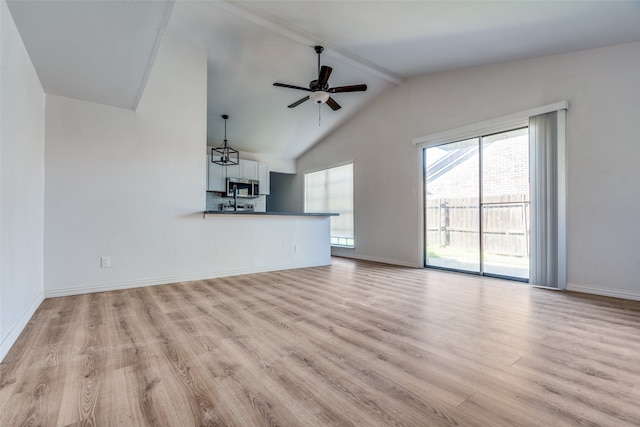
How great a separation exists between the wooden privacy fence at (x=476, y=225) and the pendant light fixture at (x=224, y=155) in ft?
13.9

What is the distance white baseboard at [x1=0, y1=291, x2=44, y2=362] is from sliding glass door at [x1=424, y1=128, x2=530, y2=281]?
203 inches

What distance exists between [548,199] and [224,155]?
5.86 m

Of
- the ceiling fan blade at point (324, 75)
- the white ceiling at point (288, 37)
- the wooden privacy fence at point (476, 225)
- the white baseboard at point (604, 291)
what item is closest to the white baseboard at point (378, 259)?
the wooden privacy fence at point (476, 225)

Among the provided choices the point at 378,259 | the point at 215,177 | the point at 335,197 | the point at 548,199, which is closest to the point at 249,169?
the point at 215,177

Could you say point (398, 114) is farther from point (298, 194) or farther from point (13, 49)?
point (13, 49)

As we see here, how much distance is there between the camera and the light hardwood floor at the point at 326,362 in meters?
1.36

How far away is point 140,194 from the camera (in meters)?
3.85

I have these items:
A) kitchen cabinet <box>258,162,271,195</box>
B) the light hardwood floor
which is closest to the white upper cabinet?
kitchen cabinet <box>258,162,271,195</box>

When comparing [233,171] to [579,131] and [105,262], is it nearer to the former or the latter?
[105,262]

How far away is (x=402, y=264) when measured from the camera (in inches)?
218

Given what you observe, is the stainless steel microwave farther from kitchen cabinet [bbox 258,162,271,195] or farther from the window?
the window

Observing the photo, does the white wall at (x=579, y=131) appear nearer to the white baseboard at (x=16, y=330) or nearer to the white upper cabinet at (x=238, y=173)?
the white upper cabinet at (x=238, y=173)

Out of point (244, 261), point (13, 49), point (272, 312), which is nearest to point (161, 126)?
point (13, 49)

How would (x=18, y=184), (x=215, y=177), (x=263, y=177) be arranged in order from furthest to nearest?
(x=263, y=177)
(x=215, y=177)
(x=18, y=184)
